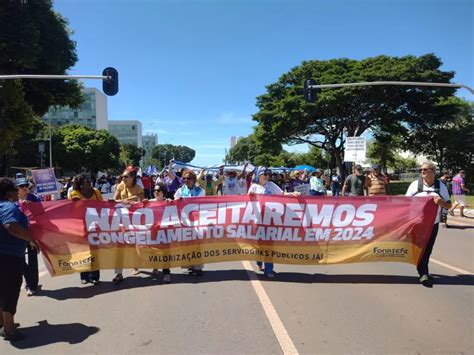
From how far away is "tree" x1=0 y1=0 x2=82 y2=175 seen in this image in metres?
22.1

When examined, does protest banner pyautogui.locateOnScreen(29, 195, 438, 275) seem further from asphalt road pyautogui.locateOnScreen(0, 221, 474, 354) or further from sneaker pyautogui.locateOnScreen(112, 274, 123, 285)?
asphalt road pyautogui.locateOnScreen(0, 221, 474, 354)

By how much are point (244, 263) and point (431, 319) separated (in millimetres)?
3703

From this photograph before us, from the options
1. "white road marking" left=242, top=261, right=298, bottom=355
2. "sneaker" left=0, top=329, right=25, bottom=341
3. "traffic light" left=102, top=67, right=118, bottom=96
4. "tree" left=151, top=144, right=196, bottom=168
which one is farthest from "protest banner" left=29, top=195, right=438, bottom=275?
"tree" left=151, top=144, right=196, bottom=168

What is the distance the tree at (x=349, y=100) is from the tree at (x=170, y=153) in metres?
95.0

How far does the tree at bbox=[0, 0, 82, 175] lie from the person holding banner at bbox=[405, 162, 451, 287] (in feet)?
70.8

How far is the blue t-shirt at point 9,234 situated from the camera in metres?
4.34

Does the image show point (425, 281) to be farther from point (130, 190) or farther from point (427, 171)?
point (130, 190)

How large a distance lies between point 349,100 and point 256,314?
32.0 meters

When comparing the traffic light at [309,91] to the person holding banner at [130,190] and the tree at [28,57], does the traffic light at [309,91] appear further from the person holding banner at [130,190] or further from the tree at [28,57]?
the tree at [28,57]

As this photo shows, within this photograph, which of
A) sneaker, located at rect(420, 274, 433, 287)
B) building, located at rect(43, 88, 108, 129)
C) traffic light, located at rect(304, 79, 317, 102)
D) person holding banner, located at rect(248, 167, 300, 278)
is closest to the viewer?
sneaker, located at rect(420, 274, 433, 287)

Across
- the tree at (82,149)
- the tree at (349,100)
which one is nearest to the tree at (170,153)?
the tree at (82,149)

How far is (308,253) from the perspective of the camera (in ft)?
21.8

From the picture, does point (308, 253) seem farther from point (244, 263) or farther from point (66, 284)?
point (66, 284)

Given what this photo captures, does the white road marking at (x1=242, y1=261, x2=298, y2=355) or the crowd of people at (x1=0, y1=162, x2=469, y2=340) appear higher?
the crowd of people at (x1=0, y1=162, x2=469, y2=340)
